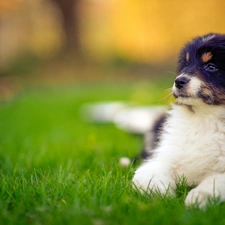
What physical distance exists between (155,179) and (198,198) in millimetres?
443

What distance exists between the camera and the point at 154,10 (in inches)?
652

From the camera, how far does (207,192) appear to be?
2.73 m

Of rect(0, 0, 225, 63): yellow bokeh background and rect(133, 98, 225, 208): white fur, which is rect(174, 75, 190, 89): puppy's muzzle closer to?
rect(133, 98, 225, 208): white fur

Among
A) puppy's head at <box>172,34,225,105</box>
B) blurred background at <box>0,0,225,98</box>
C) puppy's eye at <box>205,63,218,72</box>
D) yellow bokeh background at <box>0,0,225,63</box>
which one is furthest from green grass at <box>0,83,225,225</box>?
blurred background at <box>0,0,225,98</box>

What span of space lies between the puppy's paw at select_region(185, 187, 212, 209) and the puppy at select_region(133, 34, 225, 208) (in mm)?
253

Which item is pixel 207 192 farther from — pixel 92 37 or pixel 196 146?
pixel 92 37

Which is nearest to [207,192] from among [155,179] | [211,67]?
[155,179]

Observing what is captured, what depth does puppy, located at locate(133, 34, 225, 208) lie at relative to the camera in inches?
122

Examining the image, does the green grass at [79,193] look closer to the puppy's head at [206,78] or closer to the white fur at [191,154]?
the white fur at [191,154]

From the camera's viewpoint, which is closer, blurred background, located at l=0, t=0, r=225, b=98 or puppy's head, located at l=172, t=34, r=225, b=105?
puppy's head, located at l=172, t=34, r=225, b=105

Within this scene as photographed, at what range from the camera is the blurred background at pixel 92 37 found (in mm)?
16469

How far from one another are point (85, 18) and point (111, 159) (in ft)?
57.3

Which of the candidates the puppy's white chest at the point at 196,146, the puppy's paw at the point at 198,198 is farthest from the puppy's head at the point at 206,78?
the puppy's paw at the point at 198,198

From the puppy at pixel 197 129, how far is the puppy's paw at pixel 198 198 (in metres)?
0.25
